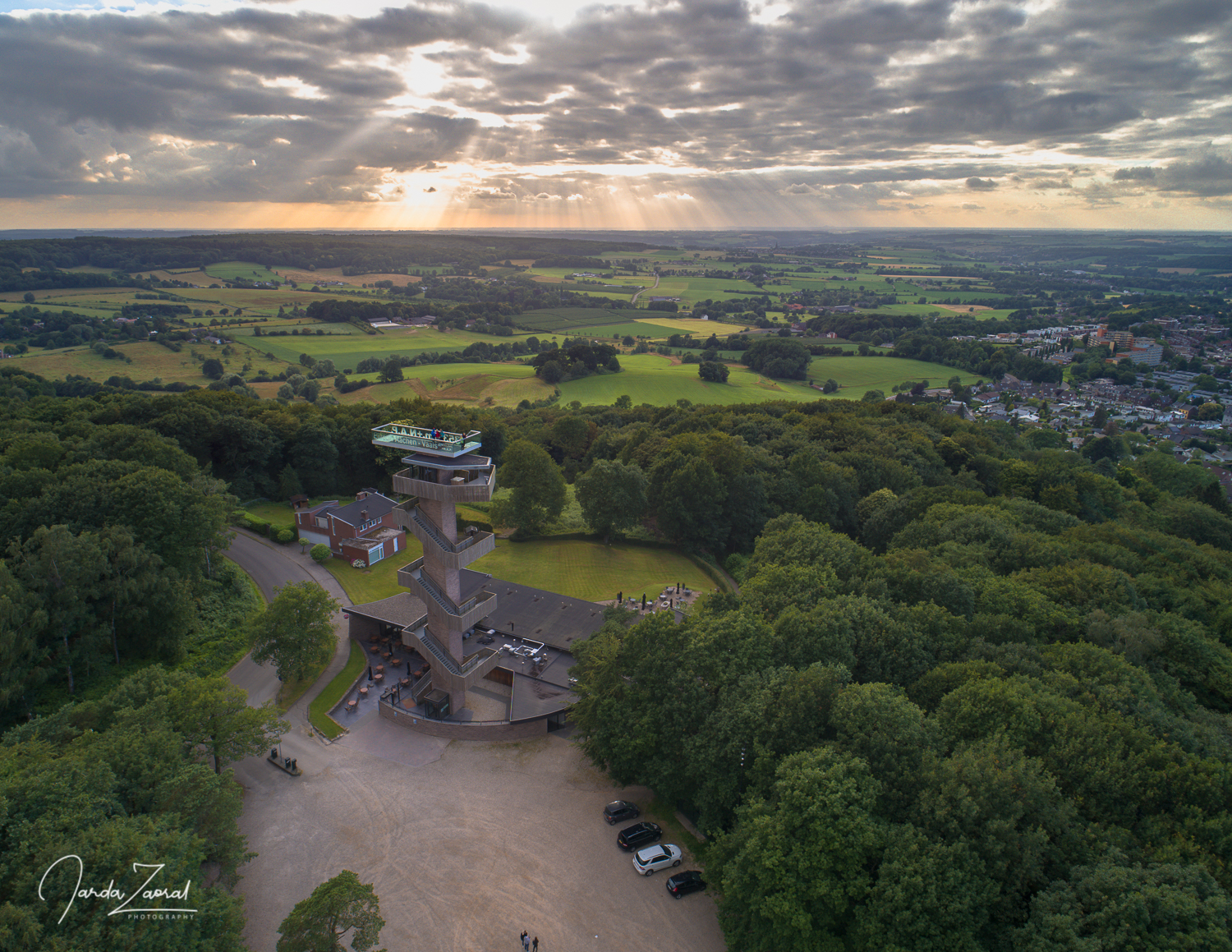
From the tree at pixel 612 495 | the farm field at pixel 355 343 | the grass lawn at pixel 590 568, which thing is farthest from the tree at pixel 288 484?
the farm field at pixel 355 343

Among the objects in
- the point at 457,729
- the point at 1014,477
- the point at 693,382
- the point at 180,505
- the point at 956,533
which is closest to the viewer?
the point at 457,729

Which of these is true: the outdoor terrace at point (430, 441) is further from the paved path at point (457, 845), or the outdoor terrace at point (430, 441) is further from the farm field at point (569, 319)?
the farm field at point (569, 319)

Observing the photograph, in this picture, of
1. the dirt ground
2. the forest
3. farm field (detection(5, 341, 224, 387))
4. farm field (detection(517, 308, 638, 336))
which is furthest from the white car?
farm field (detection(517, 308, 638, 336))

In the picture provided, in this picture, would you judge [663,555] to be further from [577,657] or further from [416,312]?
[416,312]

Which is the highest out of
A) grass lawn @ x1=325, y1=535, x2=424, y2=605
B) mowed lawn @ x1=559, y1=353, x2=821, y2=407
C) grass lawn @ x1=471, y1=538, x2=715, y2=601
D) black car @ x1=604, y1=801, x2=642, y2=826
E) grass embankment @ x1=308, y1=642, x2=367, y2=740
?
mowed lawn @ x1=559, y1=353, x2=821, y2=407

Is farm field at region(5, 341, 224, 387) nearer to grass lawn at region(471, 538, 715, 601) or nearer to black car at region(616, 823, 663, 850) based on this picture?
grass lawn at region(471, 538, 715, 601)

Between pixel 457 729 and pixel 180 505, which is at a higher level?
pixel 180 505

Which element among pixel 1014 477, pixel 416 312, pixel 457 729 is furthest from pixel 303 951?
pixel 416 312
